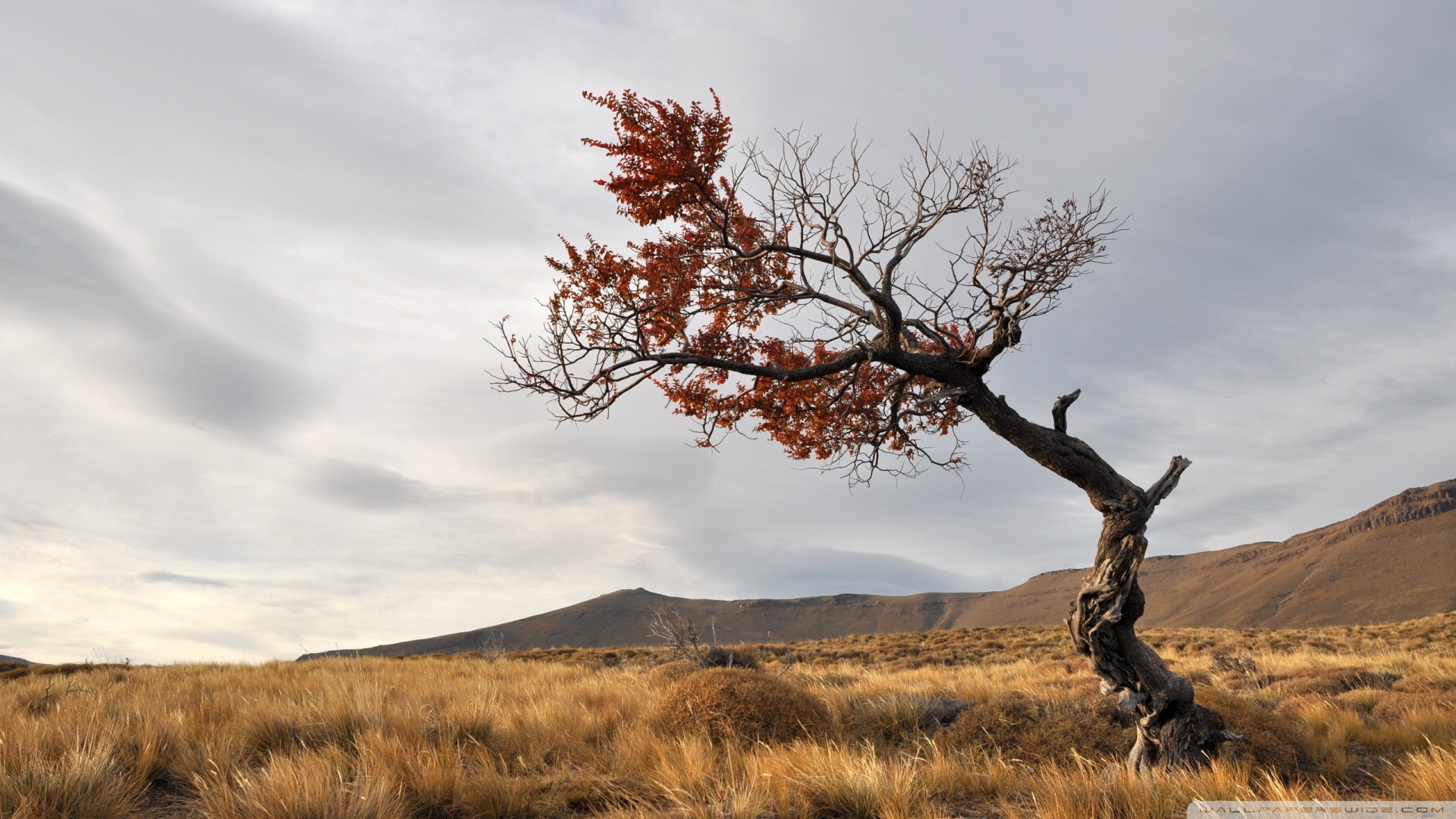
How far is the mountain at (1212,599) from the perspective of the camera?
101312 mm

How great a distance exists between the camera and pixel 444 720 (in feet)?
26.6

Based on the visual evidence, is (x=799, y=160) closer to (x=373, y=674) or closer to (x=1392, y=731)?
(x=1392, y=731)

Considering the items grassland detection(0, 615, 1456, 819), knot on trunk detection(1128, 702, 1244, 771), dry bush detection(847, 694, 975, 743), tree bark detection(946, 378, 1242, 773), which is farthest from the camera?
dry bush detection(847, 694, 975, 743)

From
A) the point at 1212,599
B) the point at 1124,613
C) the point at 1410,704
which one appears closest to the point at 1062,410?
the point at 1124,613

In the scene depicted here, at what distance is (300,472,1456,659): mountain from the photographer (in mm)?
101312

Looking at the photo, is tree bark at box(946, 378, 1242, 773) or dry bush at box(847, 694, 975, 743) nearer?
tree bark at box(946, 378, 1242, 773)

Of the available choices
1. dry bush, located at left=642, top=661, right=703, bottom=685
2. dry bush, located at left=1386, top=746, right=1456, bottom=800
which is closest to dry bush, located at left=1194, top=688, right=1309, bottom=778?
dry bush, located at left=1386, top=746, right=1456, bottom=800

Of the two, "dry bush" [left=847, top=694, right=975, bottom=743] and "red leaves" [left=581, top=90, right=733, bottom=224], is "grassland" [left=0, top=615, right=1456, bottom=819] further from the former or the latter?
"red leaves" [left=581, top=90, right=733, bottom=224]

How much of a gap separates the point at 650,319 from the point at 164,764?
21.9 feet

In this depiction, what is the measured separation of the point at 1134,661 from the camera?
766 centimetres

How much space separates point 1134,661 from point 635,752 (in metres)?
5.11

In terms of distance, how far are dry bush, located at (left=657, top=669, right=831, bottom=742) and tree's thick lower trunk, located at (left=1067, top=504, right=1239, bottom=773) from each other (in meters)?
3.10

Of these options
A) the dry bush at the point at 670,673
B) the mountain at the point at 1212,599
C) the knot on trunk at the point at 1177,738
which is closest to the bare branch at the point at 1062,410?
the knot on trunk at the point at 1177,738

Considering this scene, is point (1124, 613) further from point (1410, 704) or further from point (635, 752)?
point (1410, 704)
